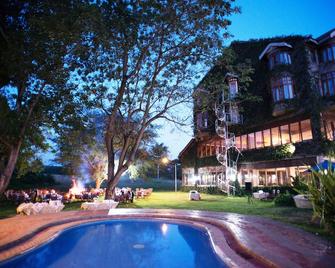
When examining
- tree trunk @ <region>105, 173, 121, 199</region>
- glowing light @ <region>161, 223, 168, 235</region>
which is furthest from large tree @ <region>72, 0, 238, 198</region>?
glowing light @ <region>161, 223, 168, 235</region>

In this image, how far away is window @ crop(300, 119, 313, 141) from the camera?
20380mm

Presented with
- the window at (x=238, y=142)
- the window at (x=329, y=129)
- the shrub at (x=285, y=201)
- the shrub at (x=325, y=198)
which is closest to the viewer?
the shrub at (x=325, y=198)

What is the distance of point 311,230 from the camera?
839cm

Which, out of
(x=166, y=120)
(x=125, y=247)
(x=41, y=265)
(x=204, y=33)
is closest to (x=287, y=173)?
(x=166, y=120)

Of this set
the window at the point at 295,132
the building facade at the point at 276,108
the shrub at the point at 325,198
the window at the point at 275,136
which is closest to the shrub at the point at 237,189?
the building facade at the point at 276,108

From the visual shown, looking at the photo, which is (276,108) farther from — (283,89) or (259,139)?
(259,139)

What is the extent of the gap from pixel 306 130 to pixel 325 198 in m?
15.6

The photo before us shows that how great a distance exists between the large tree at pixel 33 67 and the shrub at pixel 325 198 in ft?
33.3

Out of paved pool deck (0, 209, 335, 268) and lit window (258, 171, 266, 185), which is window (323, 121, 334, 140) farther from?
paved pool deck (0, 209, 335, 268)

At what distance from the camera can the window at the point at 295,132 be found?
839 inches

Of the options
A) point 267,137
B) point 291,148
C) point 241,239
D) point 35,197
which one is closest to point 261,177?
point 267,137

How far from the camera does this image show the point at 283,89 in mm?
22406

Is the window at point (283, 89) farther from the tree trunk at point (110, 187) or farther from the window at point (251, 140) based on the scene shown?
the tree trunk at point (110, 187)

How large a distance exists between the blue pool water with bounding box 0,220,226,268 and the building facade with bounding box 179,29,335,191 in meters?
10.0
